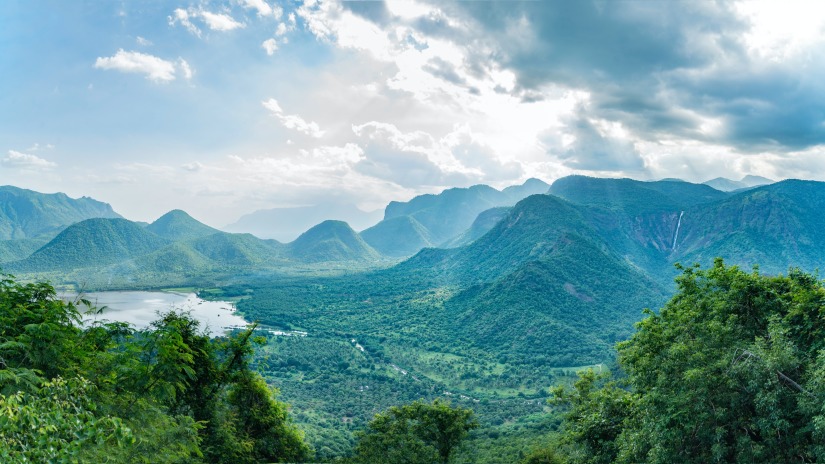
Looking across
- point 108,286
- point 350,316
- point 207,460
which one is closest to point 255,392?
point 207,460

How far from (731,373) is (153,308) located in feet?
444

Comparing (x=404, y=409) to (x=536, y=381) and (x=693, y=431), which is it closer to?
(x=693, y=431)

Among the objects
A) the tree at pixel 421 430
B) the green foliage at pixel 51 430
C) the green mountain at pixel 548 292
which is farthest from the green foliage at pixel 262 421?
the green mountain at pixel 548 292

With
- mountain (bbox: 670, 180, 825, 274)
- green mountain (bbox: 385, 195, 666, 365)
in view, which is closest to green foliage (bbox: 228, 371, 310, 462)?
green mountain (bbox: 385, 195, 666, 365)

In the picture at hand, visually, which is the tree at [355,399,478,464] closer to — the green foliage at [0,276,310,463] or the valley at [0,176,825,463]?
the green foliage at [0,276,310,463]

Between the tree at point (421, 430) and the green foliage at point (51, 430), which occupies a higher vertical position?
the green foliage at point (51, 430)

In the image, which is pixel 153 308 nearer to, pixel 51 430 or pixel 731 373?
pixel 51 430

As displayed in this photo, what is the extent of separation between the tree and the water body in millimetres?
77006

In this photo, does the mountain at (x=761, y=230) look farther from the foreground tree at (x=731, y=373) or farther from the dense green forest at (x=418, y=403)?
the foreground tree at (x=731, y=373)

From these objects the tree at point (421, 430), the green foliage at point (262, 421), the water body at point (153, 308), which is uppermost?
the green foliage at point (262, 421)

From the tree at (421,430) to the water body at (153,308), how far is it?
3032 inches

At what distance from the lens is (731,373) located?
523 inches

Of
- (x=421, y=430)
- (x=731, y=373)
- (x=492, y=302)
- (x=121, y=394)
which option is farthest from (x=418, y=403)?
(x=492, y=302)

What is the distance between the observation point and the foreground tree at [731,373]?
12.3m
